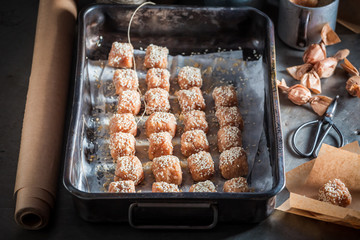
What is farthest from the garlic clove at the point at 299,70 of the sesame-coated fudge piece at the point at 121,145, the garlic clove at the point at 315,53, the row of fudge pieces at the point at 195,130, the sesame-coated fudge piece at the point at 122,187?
the sesame-coated fudge piece at the point at 122,187

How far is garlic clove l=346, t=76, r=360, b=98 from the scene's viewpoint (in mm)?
1994

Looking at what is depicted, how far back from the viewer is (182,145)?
1.85 metres

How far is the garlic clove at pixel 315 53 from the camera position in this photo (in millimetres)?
2076

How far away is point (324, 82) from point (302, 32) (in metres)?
0.22

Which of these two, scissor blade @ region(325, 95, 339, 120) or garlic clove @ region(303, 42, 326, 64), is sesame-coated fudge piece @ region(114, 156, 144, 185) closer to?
scissor blade @ region(325, 95, 339, 120)

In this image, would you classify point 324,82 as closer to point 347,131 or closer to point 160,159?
point 347,131

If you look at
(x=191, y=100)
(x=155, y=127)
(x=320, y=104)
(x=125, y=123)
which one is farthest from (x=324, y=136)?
(x=125, y=123)

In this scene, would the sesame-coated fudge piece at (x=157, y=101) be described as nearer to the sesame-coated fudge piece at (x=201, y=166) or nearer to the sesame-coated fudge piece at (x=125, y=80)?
the sesame-coated fudge piece at (x=125, y=80)

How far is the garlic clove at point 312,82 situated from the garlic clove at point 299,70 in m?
0.03

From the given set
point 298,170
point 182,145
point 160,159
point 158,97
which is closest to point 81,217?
point 160,159

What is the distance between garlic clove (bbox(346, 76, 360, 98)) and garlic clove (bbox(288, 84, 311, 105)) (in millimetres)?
158

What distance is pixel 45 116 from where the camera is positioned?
1.87 metres

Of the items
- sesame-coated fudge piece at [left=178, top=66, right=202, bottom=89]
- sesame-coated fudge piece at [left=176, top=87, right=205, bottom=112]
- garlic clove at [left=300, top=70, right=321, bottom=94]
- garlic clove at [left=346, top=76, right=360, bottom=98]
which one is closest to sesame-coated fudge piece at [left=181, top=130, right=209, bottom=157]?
sesame-coated fudge piece at [left=176, top=87, right=205, bottom=112]

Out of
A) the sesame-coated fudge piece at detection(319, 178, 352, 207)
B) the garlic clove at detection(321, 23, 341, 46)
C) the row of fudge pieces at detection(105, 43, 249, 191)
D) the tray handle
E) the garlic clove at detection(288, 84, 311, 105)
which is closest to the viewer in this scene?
the tray handle
